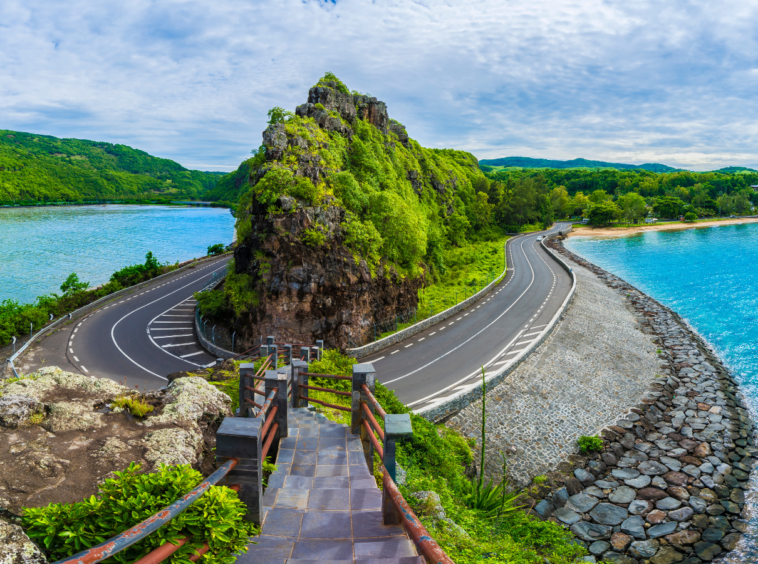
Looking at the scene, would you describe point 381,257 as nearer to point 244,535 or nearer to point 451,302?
point 451,302

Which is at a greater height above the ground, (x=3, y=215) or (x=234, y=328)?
(x=3, y=215)

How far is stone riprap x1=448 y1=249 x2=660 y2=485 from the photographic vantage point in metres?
17.4

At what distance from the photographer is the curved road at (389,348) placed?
890 inches

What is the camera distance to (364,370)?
258 inches

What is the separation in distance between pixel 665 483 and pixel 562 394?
6109 mm

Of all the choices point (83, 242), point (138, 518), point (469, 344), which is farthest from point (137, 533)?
point (83, 242)

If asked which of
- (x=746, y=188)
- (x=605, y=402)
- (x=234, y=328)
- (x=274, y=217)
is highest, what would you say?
(x=746, y=188)

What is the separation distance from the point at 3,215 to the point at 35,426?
16076cm

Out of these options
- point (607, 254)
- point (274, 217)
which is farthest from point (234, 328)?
point (607, 254)

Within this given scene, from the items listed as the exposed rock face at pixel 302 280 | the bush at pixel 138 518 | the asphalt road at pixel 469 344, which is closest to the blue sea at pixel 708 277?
the asphalt road at pixel 469 344

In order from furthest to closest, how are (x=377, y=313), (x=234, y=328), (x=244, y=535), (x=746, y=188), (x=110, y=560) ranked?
1. (x=746, y=188)
2. (x=377, y=313)
3. (x=234, y=328)
4. (x=244, y=535)
5. (x=110, y=560)

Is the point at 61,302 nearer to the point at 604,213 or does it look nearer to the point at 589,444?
the point at 589,444

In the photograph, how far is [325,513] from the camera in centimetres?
481

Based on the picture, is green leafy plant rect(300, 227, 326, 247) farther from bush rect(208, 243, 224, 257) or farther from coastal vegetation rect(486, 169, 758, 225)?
coastal vegetation rect(486, 169, 758, 225)
